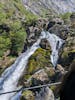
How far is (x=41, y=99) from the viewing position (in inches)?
1257

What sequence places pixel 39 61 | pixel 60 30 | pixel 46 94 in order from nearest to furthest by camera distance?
pixel 46 94, pixel 39 61, pixel 60 30

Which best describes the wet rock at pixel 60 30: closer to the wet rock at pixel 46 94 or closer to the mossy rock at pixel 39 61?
the mossy rock at pixel 39 61

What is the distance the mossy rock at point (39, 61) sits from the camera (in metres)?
41.8

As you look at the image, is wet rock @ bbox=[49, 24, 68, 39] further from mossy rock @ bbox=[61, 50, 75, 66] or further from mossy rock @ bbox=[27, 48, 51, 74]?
mossy rock @ bbox=[61, 50, 75, 66]

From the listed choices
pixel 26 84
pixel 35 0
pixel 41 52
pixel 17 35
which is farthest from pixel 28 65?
pixel 35 0

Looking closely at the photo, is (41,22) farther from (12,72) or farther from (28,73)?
(28,73)

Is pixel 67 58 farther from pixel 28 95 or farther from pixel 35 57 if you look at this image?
pixel 28 95

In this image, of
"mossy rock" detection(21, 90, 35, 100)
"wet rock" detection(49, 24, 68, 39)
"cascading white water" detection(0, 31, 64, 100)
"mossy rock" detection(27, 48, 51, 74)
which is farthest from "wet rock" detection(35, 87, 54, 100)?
"wet rock" detection(49, 24, 68, 39)

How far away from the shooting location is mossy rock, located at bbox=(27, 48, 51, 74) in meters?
41.8

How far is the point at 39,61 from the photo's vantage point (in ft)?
141

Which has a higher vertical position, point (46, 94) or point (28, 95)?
point (46, 94)

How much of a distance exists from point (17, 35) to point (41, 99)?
42223 millimetres

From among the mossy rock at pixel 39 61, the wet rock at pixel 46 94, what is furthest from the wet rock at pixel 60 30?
the wet rock at pixel 46 94

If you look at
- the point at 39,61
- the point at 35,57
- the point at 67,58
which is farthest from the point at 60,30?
the point at 39,61
